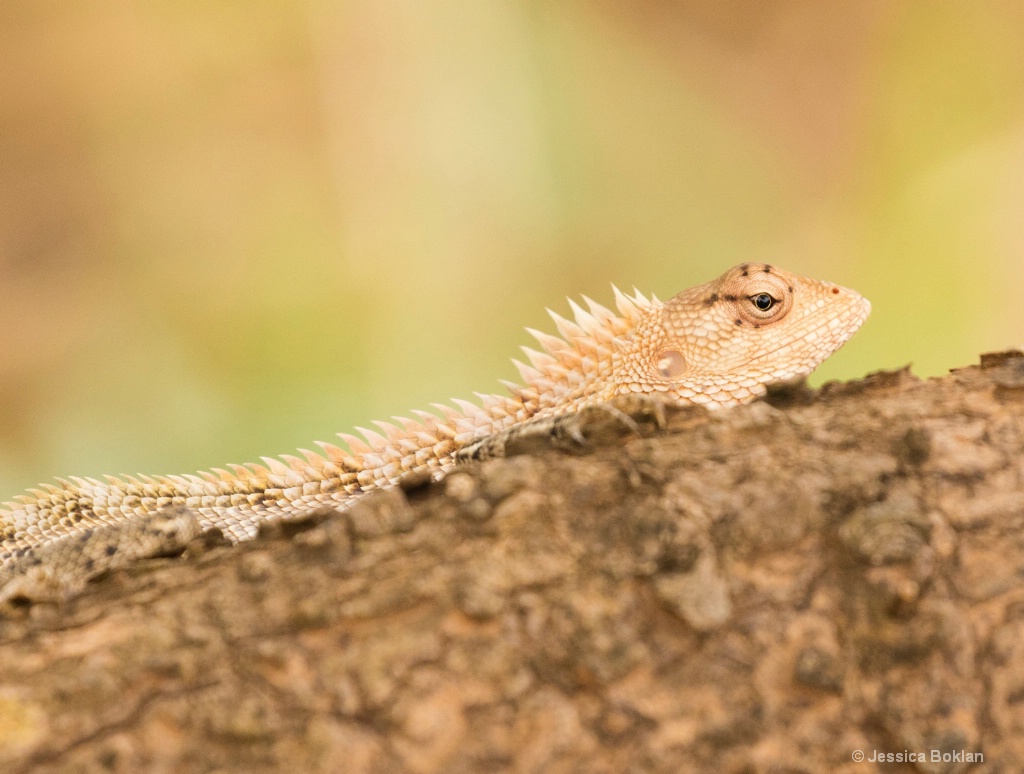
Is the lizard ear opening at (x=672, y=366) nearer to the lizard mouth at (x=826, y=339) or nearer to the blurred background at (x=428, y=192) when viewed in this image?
the lizard mouth at (x=826, y=339)

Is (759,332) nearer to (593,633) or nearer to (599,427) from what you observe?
(599,427)

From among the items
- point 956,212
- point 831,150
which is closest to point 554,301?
point 831,150

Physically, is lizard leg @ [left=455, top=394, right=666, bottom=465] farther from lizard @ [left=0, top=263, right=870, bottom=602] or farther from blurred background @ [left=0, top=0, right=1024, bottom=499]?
blurred background @ [left=0, top=0, right=1024, bottom=499]

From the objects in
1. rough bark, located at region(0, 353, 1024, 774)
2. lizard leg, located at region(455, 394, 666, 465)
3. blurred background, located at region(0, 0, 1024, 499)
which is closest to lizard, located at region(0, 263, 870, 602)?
lizard leg, located at region(455, 394, 666, 465)

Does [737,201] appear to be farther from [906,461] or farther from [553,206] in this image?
[906,461]

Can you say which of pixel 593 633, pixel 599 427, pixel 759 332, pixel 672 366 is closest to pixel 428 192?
pixel 672 366

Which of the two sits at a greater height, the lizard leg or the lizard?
the lizard
